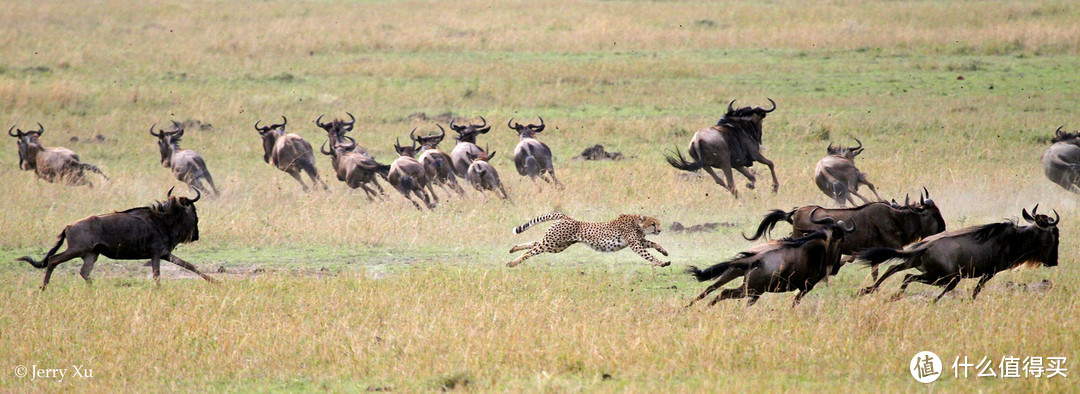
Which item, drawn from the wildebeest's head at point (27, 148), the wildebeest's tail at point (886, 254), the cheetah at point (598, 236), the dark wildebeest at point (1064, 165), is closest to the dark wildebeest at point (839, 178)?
the dark wildebeest at point (1064, 165)

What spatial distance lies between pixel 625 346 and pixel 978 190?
8096 mm

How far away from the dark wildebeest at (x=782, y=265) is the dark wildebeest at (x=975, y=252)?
12.4 inches

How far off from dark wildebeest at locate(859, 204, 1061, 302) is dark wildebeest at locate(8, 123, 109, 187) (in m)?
11.4

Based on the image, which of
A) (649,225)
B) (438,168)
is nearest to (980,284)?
(649,225)

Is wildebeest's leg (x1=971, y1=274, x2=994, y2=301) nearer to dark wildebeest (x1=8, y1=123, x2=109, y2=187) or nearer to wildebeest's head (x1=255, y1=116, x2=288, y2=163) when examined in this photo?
dark wildebeest (x1=8, y1=123, x2=109, y2=187)

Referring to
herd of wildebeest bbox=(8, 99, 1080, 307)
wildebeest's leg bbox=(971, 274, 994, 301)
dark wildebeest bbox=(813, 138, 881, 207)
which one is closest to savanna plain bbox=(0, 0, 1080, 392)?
wildebeest's leg bbox=(971, 274, 994, 301)

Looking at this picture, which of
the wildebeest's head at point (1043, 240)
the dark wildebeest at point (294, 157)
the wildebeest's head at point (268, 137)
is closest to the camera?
the wildebeest's head at point (1043, 240)

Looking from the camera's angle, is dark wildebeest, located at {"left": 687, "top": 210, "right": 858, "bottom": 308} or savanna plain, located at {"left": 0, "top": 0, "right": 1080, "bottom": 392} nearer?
savanna plain, located at {"left": 0, "top": 0, "right": 1080, "bottom": 392}

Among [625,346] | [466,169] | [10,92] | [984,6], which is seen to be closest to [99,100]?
[10,92]

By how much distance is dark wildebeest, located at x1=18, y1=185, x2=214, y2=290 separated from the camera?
869 cm

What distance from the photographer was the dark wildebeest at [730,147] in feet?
46.8

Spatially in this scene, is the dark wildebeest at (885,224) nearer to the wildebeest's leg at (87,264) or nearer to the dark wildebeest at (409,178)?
the wildebeest's leg at (87,264)

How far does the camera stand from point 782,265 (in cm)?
739

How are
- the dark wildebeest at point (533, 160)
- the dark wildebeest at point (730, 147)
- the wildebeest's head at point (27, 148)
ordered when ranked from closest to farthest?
the dark wildebeest at point (730, 147) < the dark wildebeest at point (533, 160) < the wildebeest's head at point (27, 148)
